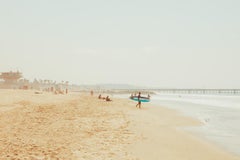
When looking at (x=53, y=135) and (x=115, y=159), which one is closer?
(x=115, y=159)

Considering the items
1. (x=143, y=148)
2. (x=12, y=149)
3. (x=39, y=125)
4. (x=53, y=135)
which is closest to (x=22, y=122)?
(x=39, y=125)

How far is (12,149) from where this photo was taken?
27.9 feet

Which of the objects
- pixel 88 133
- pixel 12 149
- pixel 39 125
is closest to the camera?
pixel 12 149

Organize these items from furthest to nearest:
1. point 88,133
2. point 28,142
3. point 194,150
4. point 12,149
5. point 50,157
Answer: point 88,133 → point 194,150 → point 28,142 → point 12,149 → point 50,157

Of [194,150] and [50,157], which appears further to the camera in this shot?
[194,150]

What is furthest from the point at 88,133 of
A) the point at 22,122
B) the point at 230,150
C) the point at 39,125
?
the point at 230,150

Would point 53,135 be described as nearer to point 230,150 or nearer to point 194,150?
point 194,150

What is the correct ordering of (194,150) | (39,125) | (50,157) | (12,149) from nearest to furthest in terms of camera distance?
(50,157), (12,149), (194,150), (39,125)

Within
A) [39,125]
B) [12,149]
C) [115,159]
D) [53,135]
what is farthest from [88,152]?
[39,125]

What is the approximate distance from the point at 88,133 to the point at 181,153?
4240mm

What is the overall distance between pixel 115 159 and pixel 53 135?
4265 mm

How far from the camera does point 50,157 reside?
A: 309 inches

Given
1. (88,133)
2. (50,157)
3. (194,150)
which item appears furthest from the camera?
(88,133)

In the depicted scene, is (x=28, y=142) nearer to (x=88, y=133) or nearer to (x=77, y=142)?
(x=77, y=142)
